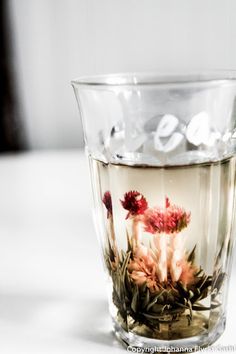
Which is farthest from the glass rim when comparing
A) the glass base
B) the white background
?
the white background

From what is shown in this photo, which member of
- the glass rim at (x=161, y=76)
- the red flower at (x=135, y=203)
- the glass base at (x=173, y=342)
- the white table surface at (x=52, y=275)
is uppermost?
the glass rim at (x=161, y=76)

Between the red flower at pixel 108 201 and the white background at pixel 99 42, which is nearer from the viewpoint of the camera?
the red flower at pixel 108 201

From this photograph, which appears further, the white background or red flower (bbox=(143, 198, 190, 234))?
the white background

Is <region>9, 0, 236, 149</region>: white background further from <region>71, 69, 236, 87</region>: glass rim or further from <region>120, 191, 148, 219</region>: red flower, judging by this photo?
<region>120, 191, 148, 219</region>: red flower


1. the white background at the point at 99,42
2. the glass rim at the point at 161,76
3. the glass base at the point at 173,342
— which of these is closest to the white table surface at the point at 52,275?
the glass base at the point at 173,342

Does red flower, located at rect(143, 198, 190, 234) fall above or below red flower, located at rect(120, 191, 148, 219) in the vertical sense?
below

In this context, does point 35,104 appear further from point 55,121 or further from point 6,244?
point 6,244

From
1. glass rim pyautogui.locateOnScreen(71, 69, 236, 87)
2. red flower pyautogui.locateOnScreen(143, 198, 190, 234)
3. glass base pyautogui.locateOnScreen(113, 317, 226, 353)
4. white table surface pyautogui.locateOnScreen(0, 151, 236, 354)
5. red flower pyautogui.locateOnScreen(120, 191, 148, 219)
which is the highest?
glass rim pyautogui.locateOnScreen(71, 69, 236, 87)

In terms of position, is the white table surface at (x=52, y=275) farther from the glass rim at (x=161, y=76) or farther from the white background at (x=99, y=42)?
the white background at (x=99, y=42)

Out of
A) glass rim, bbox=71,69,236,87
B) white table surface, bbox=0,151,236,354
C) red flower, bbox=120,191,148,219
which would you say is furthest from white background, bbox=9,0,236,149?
red flower, bbox=120,191,148,219
